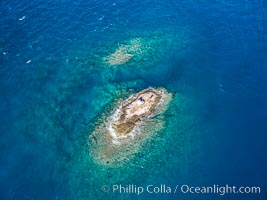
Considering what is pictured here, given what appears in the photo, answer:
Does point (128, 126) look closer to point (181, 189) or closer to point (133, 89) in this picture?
point (133, 89)

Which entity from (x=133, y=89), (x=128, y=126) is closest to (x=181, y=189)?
(x=128, y=126)

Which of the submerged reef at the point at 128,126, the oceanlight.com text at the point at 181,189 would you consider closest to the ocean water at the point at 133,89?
the oceanlight.com text at the point at 181,189

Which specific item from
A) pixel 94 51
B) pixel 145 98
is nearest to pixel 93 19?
pixel 94 51

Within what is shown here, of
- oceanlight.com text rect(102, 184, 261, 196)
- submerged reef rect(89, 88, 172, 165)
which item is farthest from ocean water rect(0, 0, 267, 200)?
submerged reef rect(89, 88, 172, 165)

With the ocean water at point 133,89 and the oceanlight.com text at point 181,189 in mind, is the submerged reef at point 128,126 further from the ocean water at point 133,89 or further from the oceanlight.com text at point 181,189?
the oceanlight.com text at point 181,189

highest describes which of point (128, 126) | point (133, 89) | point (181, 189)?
point (133, 89)

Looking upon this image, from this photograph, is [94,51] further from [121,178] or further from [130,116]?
[121,178]
